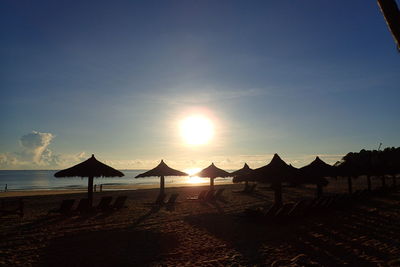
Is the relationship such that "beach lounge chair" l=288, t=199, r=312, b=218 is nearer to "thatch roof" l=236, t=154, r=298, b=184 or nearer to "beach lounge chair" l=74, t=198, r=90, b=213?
"thatch roof" l=236, t=154, r=298, b=184

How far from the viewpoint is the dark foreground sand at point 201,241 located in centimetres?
615

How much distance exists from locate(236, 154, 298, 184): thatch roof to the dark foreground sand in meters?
1.51

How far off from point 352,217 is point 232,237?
565 cm

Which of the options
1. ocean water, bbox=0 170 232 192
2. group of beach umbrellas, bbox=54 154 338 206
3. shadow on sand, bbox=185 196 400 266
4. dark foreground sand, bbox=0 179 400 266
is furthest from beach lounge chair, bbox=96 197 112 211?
ocean water, bbox=0 170 232 192

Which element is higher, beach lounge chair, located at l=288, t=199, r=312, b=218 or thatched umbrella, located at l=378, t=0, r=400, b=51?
thatched umbrella, located at l=378, t=0, r=400, b=51

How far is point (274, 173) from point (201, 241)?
4187 mm

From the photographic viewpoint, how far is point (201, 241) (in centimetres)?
781

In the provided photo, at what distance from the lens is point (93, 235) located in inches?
340

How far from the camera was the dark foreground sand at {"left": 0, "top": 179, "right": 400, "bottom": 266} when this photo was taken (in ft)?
20.2

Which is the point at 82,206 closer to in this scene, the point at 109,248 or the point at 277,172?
the point at 109,248

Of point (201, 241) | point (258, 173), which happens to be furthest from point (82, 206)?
point (258, 173)

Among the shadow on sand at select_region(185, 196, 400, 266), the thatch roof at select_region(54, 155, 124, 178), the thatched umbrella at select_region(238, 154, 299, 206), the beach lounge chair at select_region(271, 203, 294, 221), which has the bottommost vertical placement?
the shadow on sand at select_region(185, 196, 400, 266)

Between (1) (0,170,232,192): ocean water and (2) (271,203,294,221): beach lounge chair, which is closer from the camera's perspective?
(2) (271,203,294,221): beach lounge chair

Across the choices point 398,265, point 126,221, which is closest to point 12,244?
point 126,221
